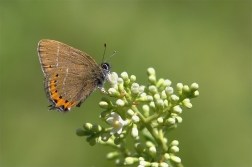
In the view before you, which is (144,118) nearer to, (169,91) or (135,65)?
(169,91)

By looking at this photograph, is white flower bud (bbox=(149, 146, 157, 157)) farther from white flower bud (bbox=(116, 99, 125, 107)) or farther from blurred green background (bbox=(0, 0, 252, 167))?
blurred green background (bbox=(0, 0, 252, 167))

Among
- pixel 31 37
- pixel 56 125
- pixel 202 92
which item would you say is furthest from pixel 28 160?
pixel 202 92

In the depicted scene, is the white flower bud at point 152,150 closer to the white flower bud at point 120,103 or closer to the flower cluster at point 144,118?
the flower cluster at point 144,118

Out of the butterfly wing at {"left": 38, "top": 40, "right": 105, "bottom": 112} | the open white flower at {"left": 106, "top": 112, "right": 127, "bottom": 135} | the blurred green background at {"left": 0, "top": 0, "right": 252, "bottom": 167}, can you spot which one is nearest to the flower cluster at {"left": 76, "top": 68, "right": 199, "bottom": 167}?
the open white flower at {"left": 106, "top": 112, "right": 127, "bottom": 135}

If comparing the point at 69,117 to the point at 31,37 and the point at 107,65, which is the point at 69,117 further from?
the point at 107,65

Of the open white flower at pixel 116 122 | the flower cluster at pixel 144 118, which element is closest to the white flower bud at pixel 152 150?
the flower cluster at pixel 144 118
